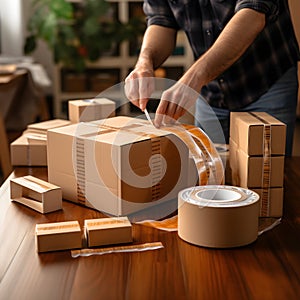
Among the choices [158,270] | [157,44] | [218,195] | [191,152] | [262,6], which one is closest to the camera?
[158,270]

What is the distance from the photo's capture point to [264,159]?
4.04ft

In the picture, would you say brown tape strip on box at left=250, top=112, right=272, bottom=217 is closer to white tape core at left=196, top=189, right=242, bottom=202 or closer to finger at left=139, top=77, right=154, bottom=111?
white tape core at left=196, top=189, right=242, bottom=202

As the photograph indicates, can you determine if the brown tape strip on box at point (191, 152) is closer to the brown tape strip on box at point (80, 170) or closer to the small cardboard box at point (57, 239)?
the brown tape strip on box at point (80, 170)

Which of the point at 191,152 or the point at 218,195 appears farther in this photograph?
the point at 191,152

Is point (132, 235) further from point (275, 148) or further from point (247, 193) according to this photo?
point (275, 148)

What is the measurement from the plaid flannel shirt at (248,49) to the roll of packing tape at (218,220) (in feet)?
2.96

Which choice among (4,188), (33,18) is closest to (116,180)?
(4,188)

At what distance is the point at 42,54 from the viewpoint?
17.8ft

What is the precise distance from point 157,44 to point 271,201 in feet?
2.64

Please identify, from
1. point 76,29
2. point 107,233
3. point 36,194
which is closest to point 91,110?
point 36,194

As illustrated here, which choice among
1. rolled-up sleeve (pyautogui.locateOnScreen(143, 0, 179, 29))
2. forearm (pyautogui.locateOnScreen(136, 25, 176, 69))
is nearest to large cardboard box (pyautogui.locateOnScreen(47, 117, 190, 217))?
forearm (pyautogui.locateOnScreen(136, 25, 176, 69))

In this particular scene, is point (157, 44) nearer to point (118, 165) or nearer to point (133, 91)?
point (133, 91)

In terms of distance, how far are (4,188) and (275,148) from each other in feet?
2.23

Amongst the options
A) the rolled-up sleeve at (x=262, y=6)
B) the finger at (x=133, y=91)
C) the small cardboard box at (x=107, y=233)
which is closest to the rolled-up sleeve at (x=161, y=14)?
the rolled-up sleeve at (x=262, y=6)
